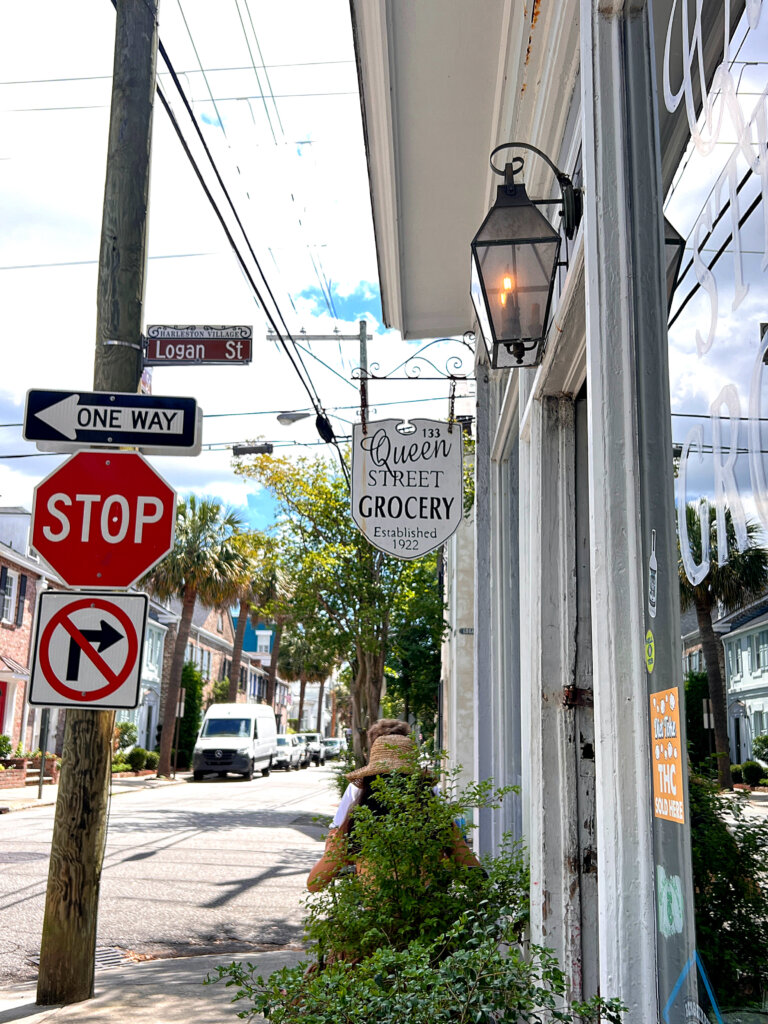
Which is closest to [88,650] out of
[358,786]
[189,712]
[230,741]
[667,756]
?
[358,786]

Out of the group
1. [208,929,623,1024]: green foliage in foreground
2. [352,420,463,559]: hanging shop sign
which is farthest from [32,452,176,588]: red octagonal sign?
[208,929,623,1024]: green foliage in foreground

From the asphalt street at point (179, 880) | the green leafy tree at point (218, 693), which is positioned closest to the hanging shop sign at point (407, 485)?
the asphalt street at point (179, 880)

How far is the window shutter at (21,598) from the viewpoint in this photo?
3125cm

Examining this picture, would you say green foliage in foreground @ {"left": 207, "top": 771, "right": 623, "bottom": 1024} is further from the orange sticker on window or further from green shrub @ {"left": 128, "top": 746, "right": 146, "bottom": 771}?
green shrub @ {"left": 128, "top": 746, "right": 146, "bottom": 771}

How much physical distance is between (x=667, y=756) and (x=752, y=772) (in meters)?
0.33

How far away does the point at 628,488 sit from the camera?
87.5 inches

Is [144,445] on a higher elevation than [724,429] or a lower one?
higher

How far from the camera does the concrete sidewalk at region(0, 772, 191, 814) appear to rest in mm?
20656

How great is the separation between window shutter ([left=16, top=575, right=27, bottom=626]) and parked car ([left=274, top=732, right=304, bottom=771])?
12.5 m

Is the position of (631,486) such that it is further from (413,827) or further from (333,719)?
(333,719)

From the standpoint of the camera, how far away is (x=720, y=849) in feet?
6.09

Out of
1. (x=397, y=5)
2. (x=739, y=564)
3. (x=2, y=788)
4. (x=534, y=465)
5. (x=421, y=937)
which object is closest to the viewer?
(x=739, y=564)

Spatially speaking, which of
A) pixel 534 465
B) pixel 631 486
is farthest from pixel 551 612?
pixel 631 486

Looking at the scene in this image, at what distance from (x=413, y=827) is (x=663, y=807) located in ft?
6.88
